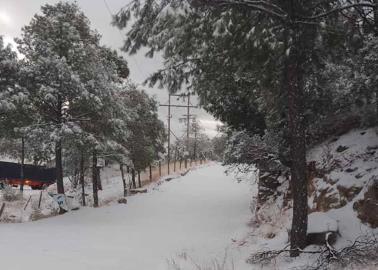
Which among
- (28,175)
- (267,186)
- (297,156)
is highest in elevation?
(297,156)

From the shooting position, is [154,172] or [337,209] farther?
[154,172]

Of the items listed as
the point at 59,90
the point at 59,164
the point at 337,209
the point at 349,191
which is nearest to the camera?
the point at 337,209

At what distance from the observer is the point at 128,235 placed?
1295 cm

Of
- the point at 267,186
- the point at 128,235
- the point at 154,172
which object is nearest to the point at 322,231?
the point at 128,235

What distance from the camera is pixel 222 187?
29594 millimetres

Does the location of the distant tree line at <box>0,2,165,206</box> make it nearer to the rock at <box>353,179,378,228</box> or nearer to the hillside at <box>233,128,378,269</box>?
the hillside at <box>233,128,378,269</box>

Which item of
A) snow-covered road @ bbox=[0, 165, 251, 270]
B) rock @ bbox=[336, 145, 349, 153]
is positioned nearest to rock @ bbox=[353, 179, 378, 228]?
rock @ bbox=[336, 145, 349, 153]

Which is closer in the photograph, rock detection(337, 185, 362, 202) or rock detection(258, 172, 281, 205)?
rock detection(337, 185, 362, 202)

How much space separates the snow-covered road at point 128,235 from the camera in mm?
9359

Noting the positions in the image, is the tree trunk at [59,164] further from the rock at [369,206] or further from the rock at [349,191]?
the rock at [369,206]

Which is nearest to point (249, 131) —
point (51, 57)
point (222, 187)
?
point (51, 57)

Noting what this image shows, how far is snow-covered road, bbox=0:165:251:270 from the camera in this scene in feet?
→ 30.7

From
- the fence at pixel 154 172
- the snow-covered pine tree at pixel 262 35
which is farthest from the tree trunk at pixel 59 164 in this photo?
the fence at pixel 154 172

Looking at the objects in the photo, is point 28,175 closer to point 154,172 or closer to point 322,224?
point 154,172
